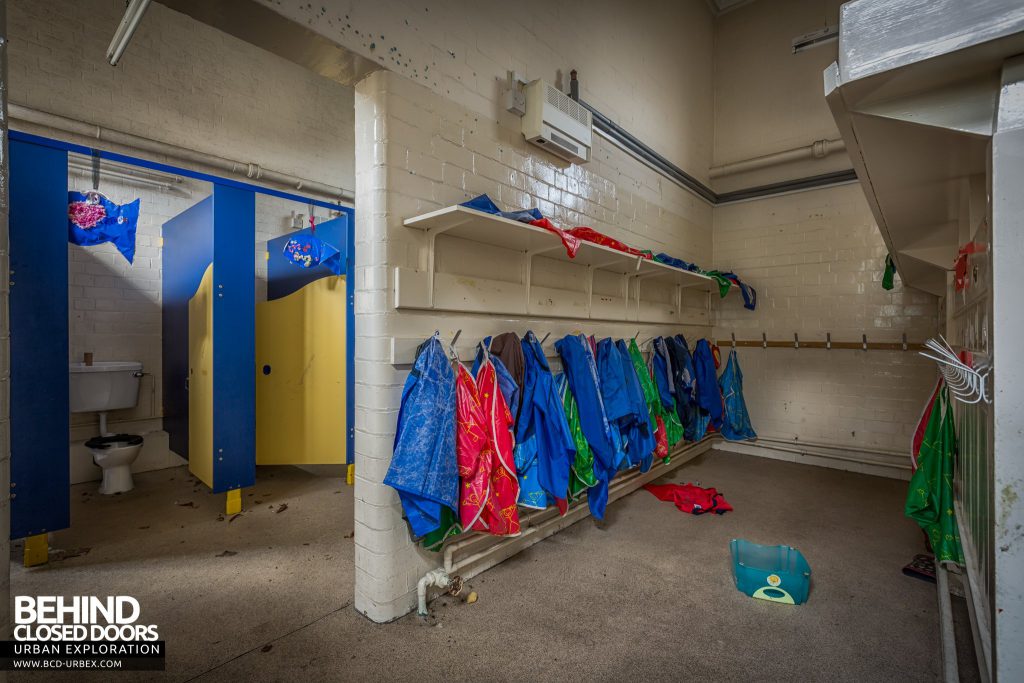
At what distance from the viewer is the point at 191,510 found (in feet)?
10.1

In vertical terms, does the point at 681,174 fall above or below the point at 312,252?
above

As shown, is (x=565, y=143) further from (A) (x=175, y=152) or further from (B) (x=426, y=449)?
(A) (x=175, y=152)

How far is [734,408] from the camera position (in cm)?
462

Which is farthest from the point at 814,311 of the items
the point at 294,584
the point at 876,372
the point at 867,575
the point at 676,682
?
the point at 294,584

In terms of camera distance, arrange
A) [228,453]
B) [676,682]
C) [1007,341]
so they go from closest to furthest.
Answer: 1. [1007,341]
2. [676,682]
3. [228,453]

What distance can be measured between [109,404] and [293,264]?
170cm

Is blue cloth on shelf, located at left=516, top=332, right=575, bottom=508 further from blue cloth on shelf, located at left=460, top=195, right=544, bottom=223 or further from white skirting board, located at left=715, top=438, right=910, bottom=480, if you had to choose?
white skirting board, located at left=715, top=438, right=910, bottom=480

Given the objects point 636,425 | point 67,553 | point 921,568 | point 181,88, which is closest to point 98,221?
point 67,553

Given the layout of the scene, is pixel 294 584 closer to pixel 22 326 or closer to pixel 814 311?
pixel 22 326

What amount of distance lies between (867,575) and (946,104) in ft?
7.44

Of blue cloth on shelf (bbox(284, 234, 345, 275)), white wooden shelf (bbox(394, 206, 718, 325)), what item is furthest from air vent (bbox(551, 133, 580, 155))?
blue cloth on shelf (bbox(284, 234, 345, 275))

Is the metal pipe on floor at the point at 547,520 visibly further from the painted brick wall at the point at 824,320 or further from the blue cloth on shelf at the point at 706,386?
the painted brick wall at the point at 824,320

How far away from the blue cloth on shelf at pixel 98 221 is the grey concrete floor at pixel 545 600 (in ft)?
5.51

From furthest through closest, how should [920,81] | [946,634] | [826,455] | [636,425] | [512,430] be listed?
[826,455]
[636,425]
[512,430]
[946,634]
[920,81]
